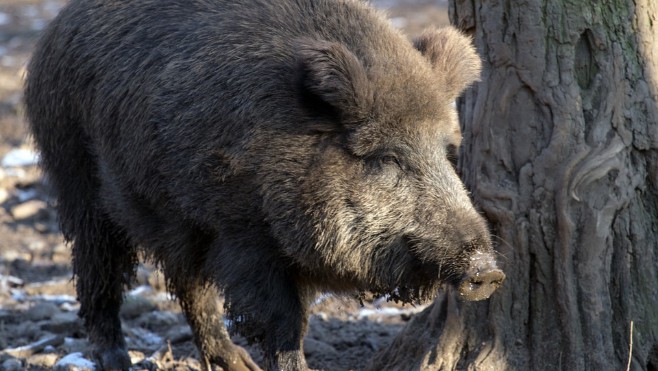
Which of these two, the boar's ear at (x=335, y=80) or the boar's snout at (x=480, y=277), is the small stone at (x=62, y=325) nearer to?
the boar's ear at (x=335, y=80)

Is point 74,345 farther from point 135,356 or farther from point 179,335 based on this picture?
point 179,335

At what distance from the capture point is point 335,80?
376 cm

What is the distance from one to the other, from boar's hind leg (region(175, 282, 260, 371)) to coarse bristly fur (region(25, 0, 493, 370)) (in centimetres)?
41

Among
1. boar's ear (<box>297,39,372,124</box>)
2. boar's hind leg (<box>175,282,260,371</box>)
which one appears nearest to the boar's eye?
boar's ear (<box>297,39,372,124</box>)

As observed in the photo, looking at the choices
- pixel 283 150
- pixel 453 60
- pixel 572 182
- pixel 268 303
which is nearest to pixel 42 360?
pixel 268 303

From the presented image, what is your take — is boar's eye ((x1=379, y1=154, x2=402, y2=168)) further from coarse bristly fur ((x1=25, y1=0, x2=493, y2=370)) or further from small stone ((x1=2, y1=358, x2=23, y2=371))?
small stone ((x1=2, y1=358, x2=23, y2=371))

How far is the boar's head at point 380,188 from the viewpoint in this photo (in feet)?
12.5

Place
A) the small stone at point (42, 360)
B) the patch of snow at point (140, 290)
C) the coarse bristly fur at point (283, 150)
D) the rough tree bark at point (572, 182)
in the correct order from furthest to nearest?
the patch of snow at point (140, 290) < the small stone at point (42, 360) < the rough tree bark at point (572, 182) < the coarse bristly fur at point (283, 150)

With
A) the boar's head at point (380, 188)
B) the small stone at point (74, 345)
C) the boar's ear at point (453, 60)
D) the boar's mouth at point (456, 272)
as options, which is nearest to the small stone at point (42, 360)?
the small stone at point (74, 345)

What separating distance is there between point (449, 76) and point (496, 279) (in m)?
0.94

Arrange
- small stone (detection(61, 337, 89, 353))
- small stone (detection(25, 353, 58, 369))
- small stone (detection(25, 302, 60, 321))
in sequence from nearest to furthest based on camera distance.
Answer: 1. small stone (detection(25, 353, 58, 369))
2. small stone (detection(61, 337, 89, 353))
3. small stone (detection(25, 302, 60, 321))

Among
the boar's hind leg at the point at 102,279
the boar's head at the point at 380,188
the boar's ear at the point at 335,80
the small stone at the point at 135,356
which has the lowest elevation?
the small stone at the point at 135,356

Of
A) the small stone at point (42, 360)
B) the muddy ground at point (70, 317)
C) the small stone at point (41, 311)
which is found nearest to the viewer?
the small stone at point (42, 360)

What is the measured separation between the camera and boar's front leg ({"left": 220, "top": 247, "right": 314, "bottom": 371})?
4.09 meters
